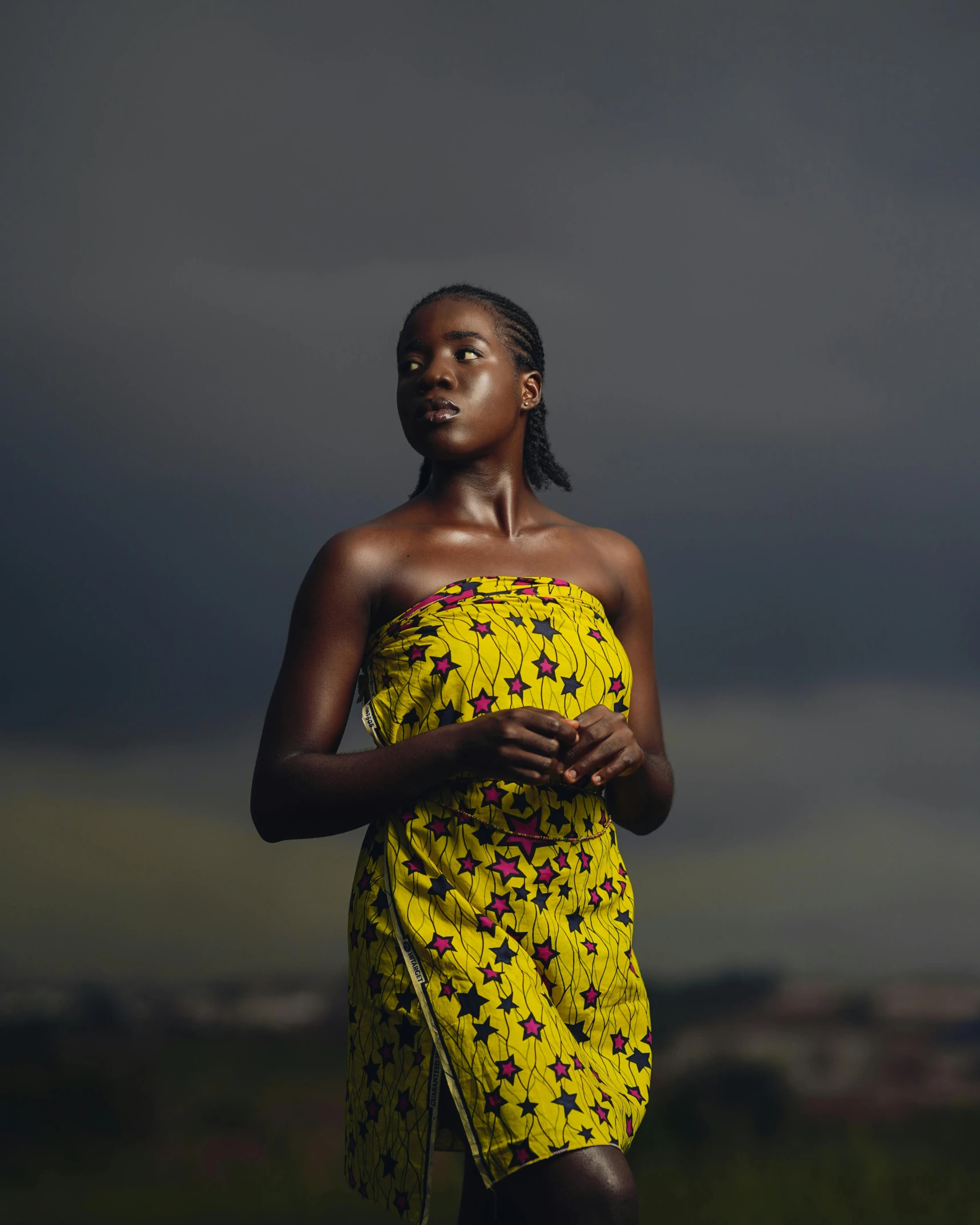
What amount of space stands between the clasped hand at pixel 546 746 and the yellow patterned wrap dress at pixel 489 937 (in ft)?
0.22

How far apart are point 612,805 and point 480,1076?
0.44 m

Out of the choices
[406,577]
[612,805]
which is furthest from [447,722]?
[612,805]

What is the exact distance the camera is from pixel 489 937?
1.39 m

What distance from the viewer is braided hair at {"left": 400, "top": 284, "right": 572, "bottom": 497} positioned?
173cm

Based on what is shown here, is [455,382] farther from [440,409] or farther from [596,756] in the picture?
[596,756]

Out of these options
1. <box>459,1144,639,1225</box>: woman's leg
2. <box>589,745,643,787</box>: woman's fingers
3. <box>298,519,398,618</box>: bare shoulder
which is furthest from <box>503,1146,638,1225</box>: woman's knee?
<box>298,519,398,618</box>: bare shoulder

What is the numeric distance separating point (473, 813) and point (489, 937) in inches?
5.0

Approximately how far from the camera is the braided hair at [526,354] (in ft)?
5.66

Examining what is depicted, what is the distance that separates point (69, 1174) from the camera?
9.93 ft

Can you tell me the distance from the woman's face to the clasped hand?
40 cm

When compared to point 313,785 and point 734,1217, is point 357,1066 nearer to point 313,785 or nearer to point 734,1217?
point 313,785

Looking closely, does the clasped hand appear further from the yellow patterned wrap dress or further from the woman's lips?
the woman's lips

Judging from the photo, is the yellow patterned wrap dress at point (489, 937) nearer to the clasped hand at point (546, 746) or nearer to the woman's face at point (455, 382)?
the clasped hand at point (546, 746)

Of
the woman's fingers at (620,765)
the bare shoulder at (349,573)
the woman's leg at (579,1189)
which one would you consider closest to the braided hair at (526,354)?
the bare shoulder at (349,573)
